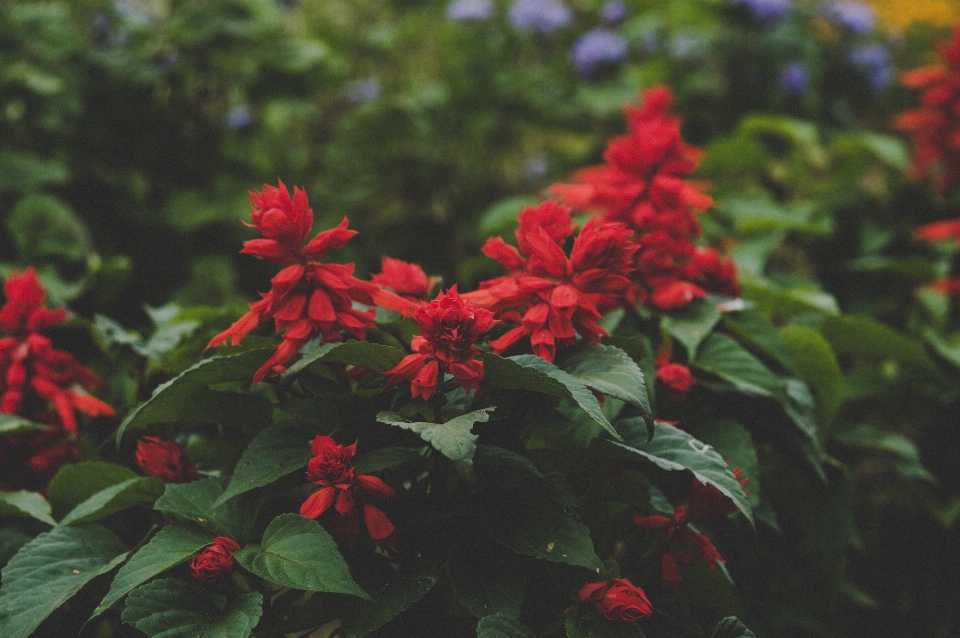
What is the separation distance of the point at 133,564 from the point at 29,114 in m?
2.15

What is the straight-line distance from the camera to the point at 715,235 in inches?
87.3

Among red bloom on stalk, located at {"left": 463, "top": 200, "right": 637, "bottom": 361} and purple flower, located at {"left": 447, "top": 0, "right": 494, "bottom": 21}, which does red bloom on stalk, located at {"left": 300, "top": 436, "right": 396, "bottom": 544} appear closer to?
red bloom on stalk, located at {"left": 463, "top": 200, "right": 637, "bottom": 361}

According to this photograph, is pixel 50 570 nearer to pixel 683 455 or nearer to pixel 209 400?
pixel 209 400

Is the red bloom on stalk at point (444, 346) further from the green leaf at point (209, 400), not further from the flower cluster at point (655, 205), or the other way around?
the flower cluster at point (655, 205)

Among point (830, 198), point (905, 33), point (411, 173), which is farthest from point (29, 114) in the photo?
point (905, 33)

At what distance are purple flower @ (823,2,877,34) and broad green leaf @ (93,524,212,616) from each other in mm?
3094

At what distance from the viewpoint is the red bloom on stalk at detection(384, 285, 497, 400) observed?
839mm

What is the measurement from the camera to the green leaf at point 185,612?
2.61 feet

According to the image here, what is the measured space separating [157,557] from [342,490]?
208mm

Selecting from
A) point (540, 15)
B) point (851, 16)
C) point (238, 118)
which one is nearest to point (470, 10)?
point (540, 15)

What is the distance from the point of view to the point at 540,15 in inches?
128

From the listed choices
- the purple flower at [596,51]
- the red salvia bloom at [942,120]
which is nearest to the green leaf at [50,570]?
the red salvia bloom at [942,120]

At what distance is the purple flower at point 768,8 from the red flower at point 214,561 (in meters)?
2.85

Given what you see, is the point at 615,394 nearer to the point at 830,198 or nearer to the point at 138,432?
the point at 138,432
